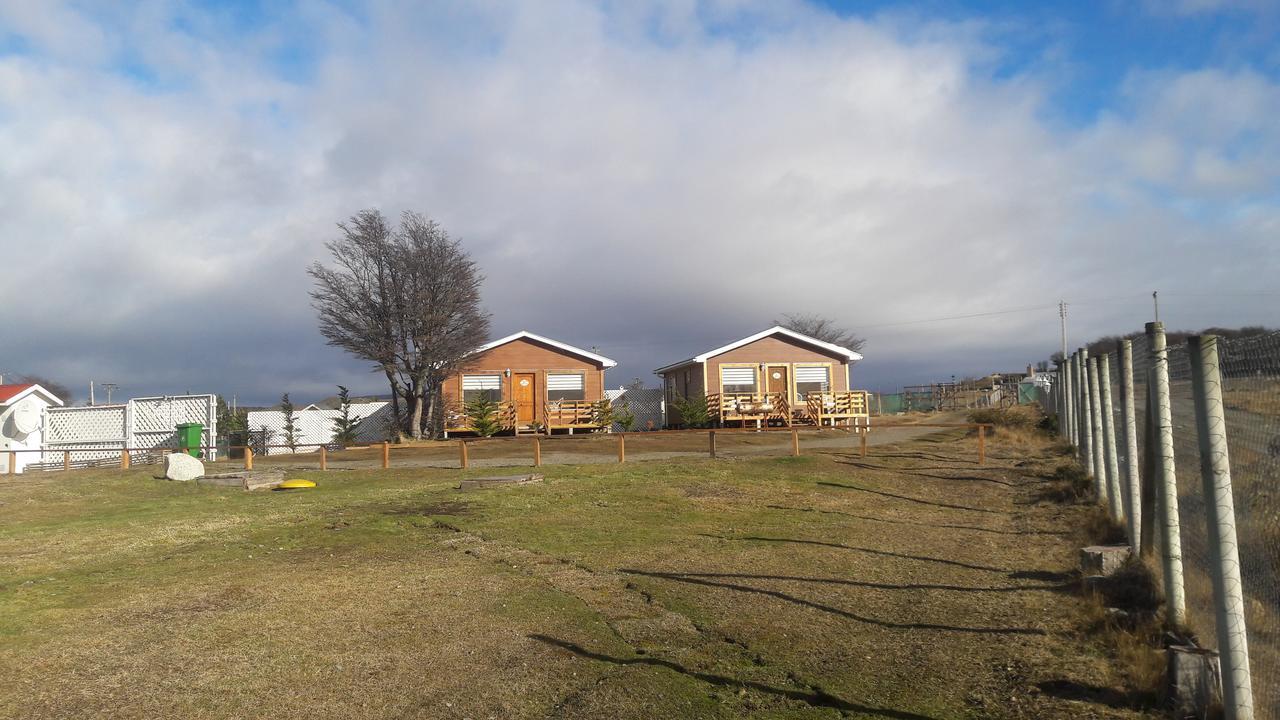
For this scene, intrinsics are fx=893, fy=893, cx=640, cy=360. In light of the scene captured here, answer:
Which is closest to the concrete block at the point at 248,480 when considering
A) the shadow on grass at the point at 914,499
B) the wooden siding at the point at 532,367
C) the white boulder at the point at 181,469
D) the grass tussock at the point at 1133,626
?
the white boulder at the point at 181,469

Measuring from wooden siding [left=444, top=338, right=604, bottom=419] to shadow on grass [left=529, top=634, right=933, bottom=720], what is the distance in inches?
1130

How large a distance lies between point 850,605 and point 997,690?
194cm

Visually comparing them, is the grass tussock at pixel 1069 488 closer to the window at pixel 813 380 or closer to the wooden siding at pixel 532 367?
the window at pixel 813 380

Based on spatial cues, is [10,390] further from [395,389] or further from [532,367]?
[532,367]

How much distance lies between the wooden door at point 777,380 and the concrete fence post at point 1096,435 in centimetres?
2443

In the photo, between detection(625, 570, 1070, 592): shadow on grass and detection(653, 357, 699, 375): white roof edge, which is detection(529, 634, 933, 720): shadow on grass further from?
detection(653, 357, 699, 375): white roof edge

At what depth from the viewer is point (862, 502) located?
12844 millimetres

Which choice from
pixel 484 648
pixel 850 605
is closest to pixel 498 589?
pixel 484 648

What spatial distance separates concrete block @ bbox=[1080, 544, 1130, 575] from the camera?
712 cm

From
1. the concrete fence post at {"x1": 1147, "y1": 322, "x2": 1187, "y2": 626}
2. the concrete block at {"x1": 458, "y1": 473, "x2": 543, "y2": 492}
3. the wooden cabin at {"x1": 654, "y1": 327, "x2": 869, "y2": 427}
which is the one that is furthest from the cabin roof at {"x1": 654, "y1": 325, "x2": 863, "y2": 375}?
the concrete fence post at {"x1": 1147, "y1": 322, "x2": 1187, "y2": 626}

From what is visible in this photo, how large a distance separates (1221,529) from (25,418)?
26854 mm

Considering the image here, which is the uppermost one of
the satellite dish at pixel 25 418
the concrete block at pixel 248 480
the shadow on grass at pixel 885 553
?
the satellite dish at pixel 25 418

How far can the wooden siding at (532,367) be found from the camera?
1356 inches

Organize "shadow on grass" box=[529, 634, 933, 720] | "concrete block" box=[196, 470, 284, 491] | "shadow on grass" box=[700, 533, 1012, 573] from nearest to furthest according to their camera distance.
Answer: "shadow on grass" box=[529, 634, 933, 720]
"shadow on grass" box=[700, 533, 1012, 573]
"concrete block" box=[196, 470, 284, 491]
